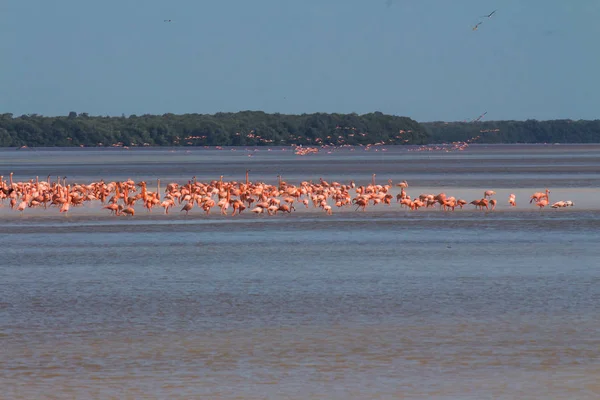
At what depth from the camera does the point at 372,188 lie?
3794 cm

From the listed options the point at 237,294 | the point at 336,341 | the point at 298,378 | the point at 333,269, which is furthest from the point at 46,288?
the point at 298,378

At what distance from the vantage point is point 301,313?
14375mm

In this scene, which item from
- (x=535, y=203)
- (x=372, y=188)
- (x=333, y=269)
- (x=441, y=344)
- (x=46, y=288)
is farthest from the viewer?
(x=372, y=188)

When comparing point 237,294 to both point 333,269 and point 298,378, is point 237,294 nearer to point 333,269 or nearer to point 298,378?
point 333,269

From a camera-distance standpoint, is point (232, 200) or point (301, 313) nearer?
point (301, 313)

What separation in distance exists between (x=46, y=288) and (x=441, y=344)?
660 centimetres

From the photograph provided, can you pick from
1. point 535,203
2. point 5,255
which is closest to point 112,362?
point 5,255

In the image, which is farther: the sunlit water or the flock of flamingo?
the flock of flamingo

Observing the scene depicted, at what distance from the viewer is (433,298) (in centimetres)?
1553

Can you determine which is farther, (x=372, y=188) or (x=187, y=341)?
(x=372, y=188)

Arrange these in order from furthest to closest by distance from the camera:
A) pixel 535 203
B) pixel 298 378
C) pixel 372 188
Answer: pixel 372 188, pixel 535 203, pixel 298 378

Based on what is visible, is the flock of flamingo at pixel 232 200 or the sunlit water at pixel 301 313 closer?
the sunlit water at pixel 301 313

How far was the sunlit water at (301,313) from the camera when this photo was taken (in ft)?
34.6

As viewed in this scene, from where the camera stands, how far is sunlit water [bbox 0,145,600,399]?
1053cm
